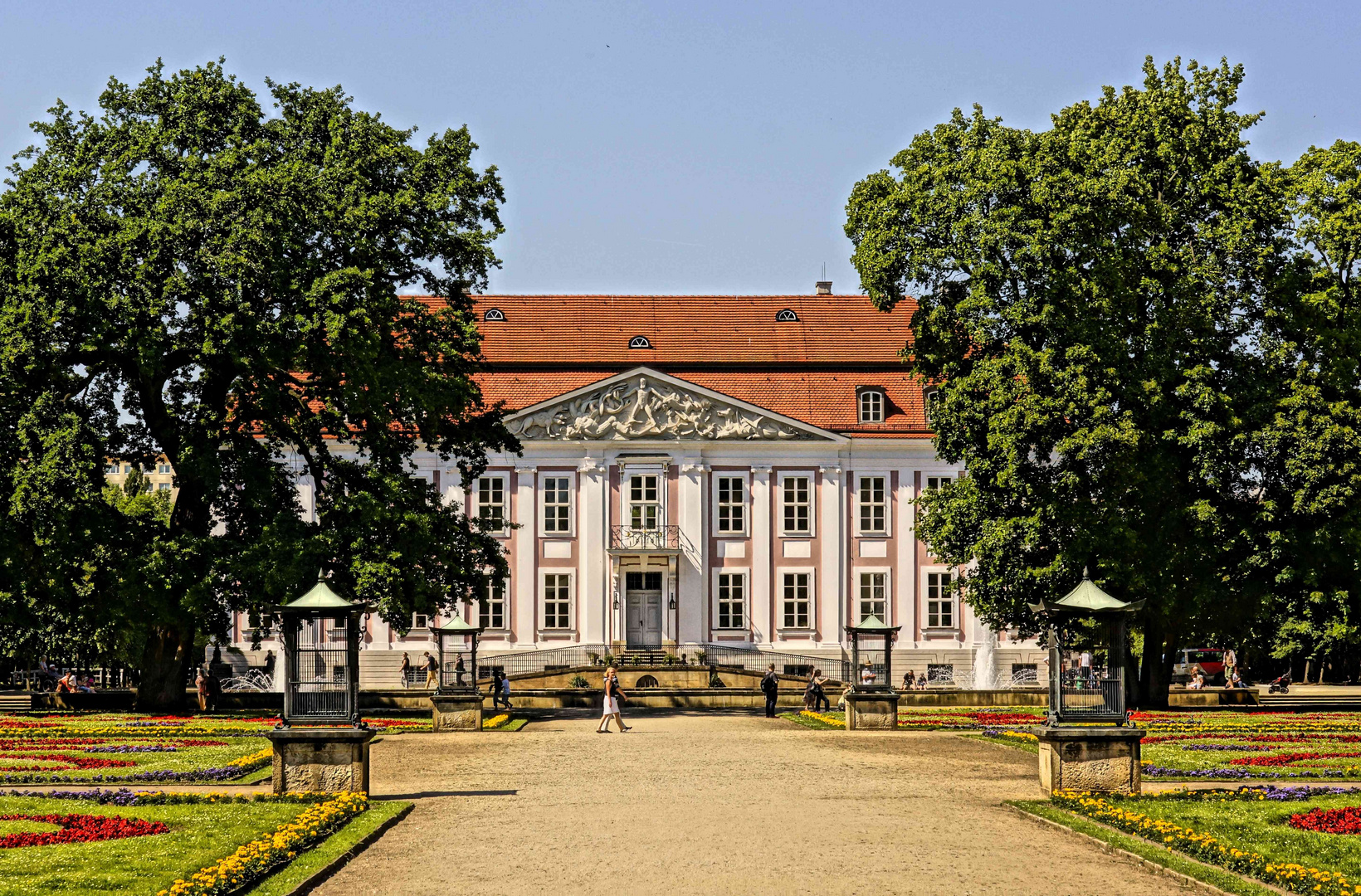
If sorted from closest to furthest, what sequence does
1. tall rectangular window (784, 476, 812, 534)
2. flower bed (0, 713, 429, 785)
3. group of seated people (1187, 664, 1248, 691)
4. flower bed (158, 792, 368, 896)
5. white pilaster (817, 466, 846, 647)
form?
flower bed (158, 792, 368, 896)
flower bed (0, 713, 429, 785)
group of seated people (1187, 664, 1248, 691)
white pilaster (817, 466, 846, 647)
tall rectangular window (784, 476, 812, 534)

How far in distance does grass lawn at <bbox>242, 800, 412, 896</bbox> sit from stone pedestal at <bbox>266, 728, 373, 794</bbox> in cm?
59

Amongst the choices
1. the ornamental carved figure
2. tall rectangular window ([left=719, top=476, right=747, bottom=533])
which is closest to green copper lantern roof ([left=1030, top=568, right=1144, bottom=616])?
the ornamental carved figure

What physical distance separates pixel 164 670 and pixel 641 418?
928 inches

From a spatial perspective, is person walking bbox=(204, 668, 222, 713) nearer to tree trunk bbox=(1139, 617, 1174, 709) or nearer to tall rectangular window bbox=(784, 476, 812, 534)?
tree trunk bbox=(1139, 617, 1174, 709)

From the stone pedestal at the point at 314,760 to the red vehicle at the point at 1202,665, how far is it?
167 feet

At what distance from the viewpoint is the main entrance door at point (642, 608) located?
191 ft

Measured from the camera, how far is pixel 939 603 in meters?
58.8

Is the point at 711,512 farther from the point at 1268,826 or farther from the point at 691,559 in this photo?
the point at 1268,826

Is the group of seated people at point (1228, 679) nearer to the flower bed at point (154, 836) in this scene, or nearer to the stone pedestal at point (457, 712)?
the stone pedestal at point (457, 712)

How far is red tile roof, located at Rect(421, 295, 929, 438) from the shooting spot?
2320 inches

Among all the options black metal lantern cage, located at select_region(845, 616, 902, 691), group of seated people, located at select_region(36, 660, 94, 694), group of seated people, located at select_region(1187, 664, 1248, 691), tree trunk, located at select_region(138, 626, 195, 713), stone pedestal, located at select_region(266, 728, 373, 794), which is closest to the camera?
stone pedestal, located at select_region(266, 728, 373, 794)

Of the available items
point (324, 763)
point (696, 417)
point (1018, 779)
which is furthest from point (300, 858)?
point (696, 417)

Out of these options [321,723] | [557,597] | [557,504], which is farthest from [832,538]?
[321,723]

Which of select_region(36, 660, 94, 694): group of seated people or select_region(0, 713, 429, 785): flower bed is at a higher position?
select_region(0, 713, 429, 785): flower bed
